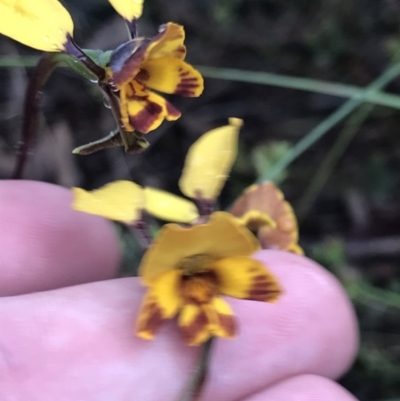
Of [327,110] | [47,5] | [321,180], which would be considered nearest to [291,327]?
[47,5]

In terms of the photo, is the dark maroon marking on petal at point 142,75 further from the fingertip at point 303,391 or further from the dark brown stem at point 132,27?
the fingertip at point 303,391

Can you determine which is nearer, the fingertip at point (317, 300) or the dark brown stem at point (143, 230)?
the dark brown stem at point (143, 230)

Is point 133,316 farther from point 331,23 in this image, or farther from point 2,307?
point 331,23

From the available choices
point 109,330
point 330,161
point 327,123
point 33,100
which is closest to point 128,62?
point 33,100

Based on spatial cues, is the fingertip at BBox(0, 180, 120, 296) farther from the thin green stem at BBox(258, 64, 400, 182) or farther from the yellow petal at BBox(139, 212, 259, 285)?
the thin green stem at BBox(258, 64, 400, 182)

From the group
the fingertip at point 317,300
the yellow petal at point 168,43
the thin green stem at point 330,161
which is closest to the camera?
the yellow petal at point 168,43

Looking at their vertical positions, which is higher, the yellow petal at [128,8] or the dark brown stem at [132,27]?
the yellow petal at [128,8]

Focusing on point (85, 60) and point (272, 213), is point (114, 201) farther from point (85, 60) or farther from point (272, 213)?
point (272, 213)

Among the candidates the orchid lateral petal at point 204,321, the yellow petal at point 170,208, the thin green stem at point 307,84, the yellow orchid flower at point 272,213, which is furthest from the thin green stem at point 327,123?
the orchid lateral petal at point 204,321
